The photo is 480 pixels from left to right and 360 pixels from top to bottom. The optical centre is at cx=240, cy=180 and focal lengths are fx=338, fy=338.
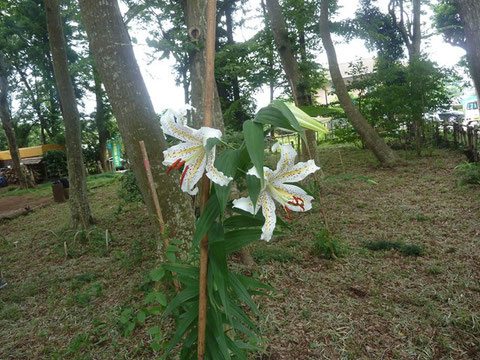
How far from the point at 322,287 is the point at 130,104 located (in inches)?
71.8

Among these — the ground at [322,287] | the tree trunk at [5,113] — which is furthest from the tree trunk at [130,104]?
the tree trunk at [5,113]

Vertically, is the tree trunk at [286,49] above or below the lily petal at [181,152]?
above

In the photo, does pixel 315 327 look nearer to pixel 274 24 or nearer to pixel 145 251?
pixel 145 251

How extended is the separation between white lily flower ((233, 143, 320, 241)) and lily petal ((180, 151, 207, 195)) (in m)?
0.09

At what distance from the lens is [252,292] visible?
3.44 feet

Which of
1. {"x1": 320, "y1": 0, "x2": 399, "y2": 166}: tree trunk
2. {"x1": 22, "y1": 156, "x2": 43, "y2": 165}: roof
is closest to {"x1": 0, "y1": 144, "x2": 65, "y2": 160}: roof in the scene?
{"x1": 22, "y1": 156, "x2": 43, "y2": 165}: roof

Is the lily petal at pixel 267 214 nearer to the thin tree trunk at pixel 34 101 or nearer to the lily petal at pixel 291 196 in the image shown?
the lily petal at pixel 291 196

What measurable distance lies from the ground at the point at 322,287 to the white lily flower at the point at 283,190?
0.77 meters

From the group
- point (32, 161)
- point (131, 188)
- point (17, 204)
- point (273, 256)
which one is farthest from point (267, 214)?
point (32, 161)

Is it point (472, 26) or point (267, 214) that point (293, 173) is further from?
point (472, 26)

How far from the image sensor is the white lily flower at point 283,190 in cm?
65

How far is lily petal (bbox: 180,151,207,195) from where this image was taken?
2.15 ft

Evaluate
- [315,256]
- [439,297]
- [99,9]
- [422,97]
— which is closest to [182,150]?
[99,9]

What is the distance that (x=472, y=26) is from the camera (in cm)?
266
